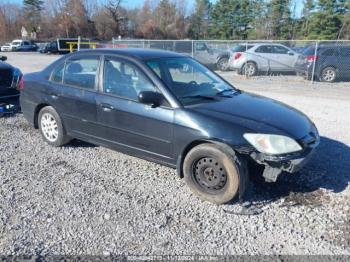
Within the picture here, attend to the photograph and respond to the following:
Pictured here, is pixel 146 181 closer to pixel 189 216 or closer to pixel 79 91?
pixel 189 216

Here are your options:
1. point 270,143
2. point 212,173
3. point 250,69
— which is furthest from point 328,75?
point 212,173

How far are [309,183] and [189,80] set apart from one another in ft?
6.75

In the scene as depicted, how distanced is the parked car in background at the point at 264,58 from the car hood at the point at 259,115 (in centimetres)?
1228

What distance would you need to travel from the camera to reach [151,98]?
13.5ft

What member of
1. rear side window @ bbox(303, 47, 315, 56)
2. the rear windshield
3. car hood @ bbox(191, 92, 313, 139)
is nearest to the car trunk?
car hood @ bbox(191, 92, 313, 139)

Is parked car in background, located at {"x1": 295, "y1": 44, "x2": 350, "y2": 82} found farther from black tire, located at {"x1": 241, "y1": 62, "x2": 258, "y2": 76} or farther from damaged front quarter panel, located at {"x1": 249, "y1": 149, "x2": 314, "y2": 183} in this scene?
damaged front quarter panel, located at {"x1": 249, "y1": 149, "x2": 314, "y2": 183}

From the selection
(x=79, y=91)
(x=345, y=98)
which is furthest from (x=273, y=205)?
(x=345, y=98)

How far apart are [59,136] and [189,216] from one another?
2825mm

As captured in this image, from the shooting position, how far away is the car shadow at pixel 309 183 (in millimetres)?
4070

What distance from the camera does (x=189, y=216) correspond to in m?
3.68

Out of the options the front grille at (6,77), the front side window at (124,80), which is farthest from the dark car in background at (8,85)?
the front side window at (124,80)

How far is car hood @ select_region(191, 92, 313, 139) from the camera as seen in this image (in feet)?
12.6

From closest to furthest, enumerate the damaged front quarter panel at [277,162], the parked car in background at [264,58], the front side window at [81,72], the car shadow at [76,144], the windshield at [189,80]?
the damaged front quarter panel at [277,162] → the windshield at [189,80] → the front side window at [81,72] → the car shadow at [76,144] → the parked car in background at [264,58]

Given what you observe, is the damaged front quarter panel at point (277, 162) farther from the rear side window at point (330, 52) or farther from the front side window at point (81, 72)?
the rear side window at point (330, 52)
